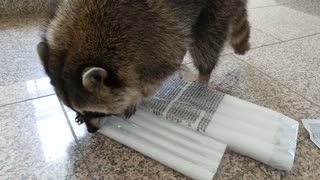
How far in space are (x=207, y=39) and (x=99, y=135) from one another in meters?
0.59

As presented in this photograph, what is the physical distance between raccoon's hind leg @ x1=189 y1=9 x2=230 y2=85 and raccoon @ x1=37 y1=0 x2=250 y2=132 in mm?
88

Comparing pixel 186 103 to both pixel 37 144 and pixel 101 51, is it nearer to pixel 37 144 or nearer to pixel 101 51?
pixel 101 51

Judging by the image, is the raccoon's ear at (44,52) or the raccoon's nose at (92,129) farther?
the raccoon's nose at (92,129)

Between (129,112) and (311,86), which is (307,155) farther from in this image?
(129,112)

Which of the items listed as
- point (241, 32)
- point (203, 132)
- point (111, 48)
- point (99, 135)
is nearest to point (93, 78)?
point (111, 48)

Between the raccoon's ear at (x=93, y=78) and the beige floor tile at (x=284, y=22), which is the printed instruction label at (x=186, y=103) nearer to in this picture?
the raccoon's ear at (x=93, y=78)

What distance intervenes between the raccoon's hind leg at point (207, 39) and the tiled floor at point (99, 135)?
18cm

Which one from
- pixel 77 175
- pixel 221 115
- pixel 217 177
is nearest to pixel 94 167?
pixel 77 175

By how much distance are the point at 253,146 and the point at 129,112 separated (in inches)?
18.7

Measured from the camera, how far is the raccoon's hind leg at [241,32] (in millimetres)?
1397

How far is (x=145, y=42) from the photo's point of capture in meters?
0.94

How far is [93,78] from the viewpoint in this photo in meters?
0.80

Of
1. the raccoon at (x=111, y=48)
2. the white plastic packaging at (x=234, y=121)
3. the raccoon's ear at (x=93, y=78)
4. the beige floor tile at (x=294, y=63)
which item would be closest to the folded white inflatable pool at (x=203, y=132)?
the white plastic packaging at (x=234, y=121)

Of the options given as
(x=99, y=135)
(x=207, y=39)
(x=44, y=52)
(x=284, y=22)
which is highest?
(x=44, y=52)
